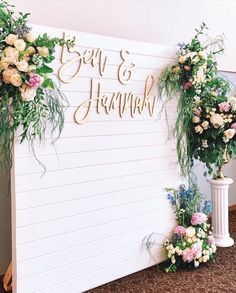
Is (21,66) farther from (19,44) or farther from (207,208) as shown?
(207,208)

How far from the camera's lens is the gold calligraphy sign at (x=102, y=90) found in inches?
85.2

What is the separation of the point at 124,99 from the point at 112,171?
1.88ft

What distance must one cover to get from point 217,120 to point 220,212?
1008mm

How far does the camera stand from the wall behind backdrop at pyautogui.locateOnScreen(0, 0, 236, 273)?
2.50 meters

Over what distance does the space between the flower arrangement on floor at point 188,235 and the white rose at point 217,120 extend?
0.63 m

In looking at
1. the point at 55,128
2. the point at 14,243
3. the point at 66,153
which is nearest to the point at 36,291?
the point at 14,243

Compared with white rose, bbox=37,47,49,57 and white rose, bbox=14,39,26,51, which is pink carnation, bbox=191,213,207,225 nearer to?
white rose, bbox=37,47,49,57

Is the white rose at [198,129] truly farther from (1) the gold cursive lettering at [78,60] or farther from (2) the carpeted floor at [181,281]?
(2) the carpeted floor at [181,281]

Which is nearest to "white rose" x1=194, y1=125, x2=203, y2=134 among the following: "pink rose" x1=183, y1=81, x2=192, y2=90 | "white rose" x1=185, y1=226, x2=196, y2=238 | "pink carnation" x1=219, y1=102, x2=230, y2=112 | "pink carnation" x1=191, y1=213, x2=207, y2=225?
"pink carnation" x1=219, y1=102, x2=230, y2=112

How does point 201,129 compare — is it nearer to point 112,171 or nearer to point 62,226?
point 112,171

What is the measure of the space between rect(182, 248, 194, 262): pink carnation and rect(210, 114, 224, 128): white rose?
1.13 metres

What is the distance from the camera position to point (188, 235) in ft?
9.01

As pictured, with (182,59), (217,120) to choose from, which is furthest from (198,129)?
(182,59)

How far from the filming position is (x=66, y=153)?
220cm
